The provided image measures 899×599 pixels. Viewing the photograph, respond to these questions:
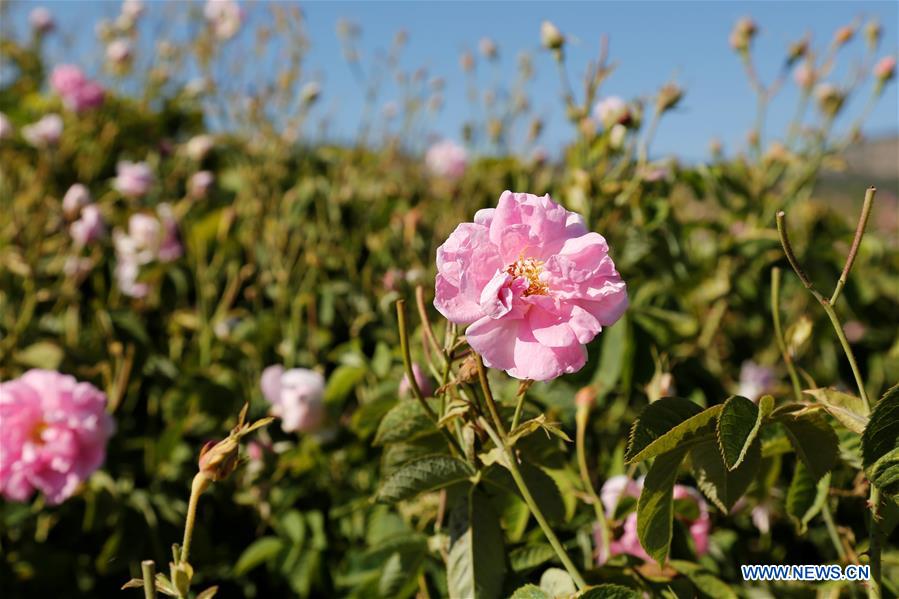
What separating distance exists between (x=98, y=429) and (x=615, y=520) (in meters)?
0.79

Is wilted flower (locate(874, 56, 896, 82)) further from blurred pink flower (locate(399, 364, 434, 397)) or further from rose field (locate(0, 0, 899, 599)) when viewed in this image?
blurred pink flower (locate(399, 364, 434, 397))

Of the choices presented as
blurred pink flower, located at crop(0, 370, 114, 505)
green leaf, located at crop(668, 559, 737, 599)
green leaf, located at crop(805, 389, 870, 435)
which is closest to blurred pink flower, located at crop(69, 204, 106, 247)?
blurred pink flower, located at crop(0, 370, 114, 505)

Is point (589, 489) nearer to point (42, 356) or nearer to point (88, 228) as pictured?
point (42, 356)

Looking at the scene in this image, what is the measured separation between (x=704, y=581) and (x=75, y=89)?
107 inches

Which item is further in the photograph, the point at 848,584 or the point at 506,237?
the point at 848,584

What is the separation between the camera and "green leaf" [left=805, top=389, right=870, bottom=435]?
2.08 ft

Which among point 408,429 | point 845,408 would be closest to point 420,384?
point 408,429

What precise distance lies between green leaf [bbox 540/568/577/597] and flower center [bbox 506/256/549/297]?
274 millimetres

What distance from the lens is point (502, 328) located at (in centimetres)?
64

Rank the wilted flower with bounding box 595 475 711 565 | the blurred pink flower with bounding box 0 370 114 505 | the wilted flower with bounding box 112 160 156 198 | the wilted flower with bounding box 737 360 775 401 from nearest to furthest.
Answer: the wilted flower with bounding box 595 475 711 565 → the blurred pink flower with bounding box 0 370 114 505 → the wilted flower with bounding box 737 360 775 401 → the wilted flower with bounding box 112 160 156 198

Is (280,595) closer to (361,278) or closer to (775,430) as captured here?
(361,278)

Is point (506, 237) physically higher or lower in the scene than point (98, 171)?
higher

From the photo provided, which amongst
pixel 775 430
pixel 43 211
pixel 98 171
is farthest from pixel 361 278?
pixel 98 171

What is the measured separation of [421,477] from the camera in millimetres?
730
